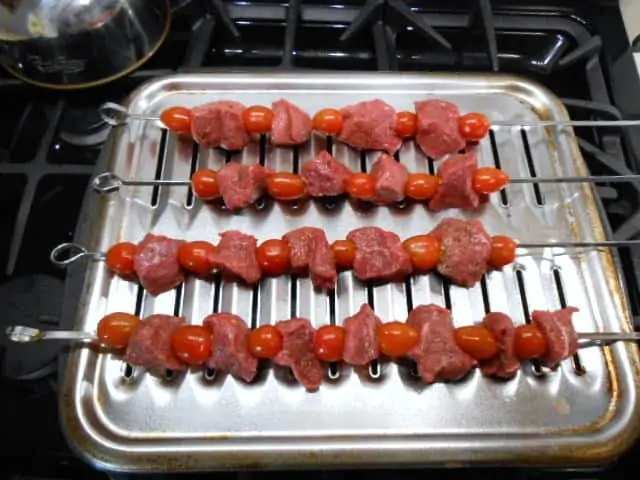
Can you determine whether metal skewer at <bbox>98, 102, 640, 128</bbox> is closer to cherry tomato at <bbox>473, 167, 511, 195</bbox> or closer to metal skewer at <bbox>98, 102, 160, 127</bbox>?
metal skewer at <bbox>98, 102, 160, 127</bbox>

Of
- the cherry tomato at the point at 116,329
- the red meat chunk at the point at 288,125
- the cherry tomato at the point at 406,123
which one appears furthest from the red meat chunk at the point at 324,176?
the cherry tomato at the point at 116,329

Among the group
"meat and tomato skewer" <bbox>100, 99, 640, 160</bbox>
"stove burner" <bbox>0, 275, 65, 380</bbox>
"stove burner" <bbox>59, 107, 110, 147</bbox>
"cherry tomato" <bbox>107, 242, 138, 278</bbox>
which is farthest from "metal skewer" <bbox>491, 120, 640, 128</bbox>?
"stove burner" <bbox>0, 275, 65, 380</bbox>

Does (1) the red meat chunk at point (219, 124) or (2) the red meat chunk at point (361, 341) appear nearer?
(2) the red meat chunk at point (361, 341)

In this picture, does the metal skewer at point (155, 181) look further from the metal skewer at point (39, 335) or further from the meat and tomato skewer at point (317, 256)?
the metal skewer at point (39, 335)

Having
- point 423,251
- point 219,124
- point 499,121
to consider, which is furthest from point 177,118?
point 499,121

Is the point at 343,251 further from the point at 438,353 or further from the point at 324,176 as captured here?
the point at 438,353

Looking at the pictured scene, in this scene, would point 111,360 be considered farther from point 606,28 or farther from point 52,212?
point 606,28

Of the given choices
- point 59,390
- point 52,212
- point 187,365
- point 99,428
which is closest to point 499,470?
point 187,365
